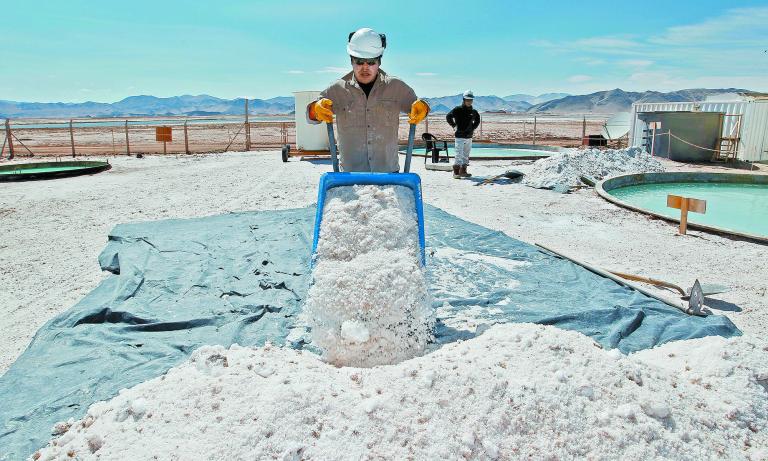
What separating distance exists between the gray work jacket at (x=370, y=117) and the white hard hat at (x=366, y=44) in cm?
25

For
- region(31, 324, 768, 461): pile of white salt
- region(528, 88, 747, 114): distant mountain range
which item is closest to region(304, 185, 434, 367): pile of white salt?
region(31, 324, 768, 461): pile of white salt

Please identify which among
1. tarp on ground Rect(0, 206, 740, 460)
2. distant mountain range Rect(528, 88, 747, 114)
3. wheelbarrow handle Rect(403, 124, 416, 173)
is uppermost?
distant mountain range Rect(528, 88, 747, 114)

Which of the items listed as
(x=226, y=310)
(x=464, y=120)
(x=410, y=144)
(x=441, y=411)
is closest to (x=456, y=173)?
(x=464, y=120)

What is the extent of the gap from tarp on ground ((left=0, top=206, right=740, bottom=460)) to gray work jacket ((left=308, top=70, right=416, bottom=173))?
115cm

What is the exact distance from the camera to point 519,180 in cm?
1027

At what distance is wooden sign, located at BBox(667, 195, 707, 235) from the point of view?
566 cm

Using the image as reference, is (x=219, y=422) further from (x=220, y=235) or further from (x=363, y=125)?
(x=220, y=235)

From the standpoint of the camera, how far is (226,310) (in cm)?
383

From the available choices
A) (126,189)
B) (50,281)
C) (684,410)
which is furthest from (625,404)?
(126,189)

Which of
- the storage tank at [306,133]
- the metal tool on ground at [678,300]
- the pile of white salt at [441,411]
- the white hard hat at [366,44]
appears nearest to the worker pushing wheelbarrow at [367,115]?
the white hard hat at [366,44]

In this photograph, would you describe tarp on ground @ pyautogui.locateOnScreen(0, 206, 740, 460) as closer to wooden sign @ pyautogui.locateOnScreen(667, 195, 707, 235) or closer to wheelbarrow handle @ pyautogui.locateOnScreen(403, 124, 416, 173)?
wheelbarrow handle @ pyautogui.locateOnScreen(403, 124, 416, 173)

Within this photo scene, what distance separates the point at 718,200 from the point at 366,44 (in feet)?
28.7

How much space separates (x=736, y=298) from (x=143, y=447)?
166 inches

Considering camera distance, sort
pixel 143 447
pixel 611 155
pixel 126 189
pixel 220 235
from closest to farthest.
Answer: pixel 143 447 < pixel 220 235 < pixel 126 189 < pixel 611 155
